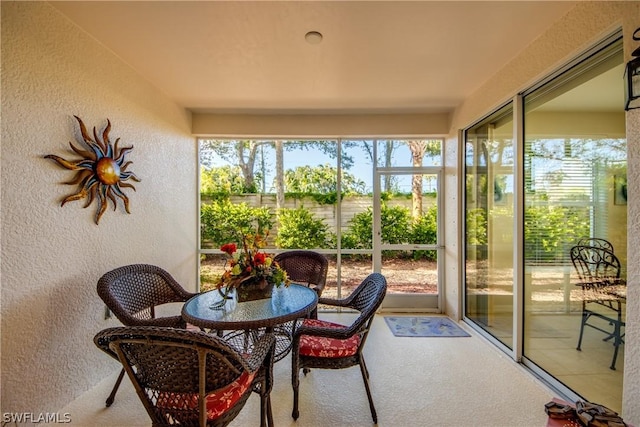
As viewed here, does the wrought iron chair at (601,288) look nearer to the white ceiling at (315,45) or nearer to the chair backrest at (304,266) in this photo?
the white ceiling at (315,45)

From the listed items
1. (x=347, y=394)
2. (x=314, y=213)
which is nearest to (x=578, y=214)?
(x=347, y=394)

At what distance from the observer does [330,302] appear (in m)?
2.36

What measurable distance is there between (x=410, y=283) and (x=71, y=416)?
11.9 feet

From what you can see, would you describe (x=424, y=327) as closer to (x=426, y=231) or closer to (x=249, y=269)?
(x=426, y=231)

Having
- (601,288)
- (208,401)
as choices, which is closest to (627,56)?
(601,288)

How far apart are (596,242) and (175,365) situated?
270 cm

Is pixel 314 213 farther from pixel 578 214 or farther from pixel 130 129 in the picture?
pixel 578 214

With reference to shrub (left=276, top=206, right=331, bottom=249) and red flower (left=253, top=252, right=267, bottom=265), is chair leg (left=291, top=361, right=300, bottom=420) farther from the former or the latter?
shrub (left=276, top=206, right=331, bottom=249)

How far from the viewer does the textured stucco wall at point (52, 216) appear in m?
1.61

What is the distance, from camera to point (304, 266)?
3141 mm

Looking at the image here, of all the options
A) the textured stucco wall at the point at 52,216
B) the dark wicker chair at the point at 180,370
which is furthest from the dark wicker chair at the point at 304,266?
the dark wicker chair at the point at 180,370

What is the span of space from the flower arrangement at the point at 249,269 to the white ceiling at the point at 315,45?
1.54m

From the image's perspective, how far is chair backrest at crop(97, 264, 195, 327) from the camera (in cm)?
187

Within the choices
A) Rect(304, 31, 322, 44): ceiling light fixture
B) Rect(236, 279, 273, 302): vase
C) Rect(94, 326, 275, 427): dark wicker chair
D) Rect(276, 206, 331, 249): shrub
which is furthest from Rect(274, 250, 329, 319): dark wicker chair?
Rect(304, 31, 322, 44): ceiling light fixture
